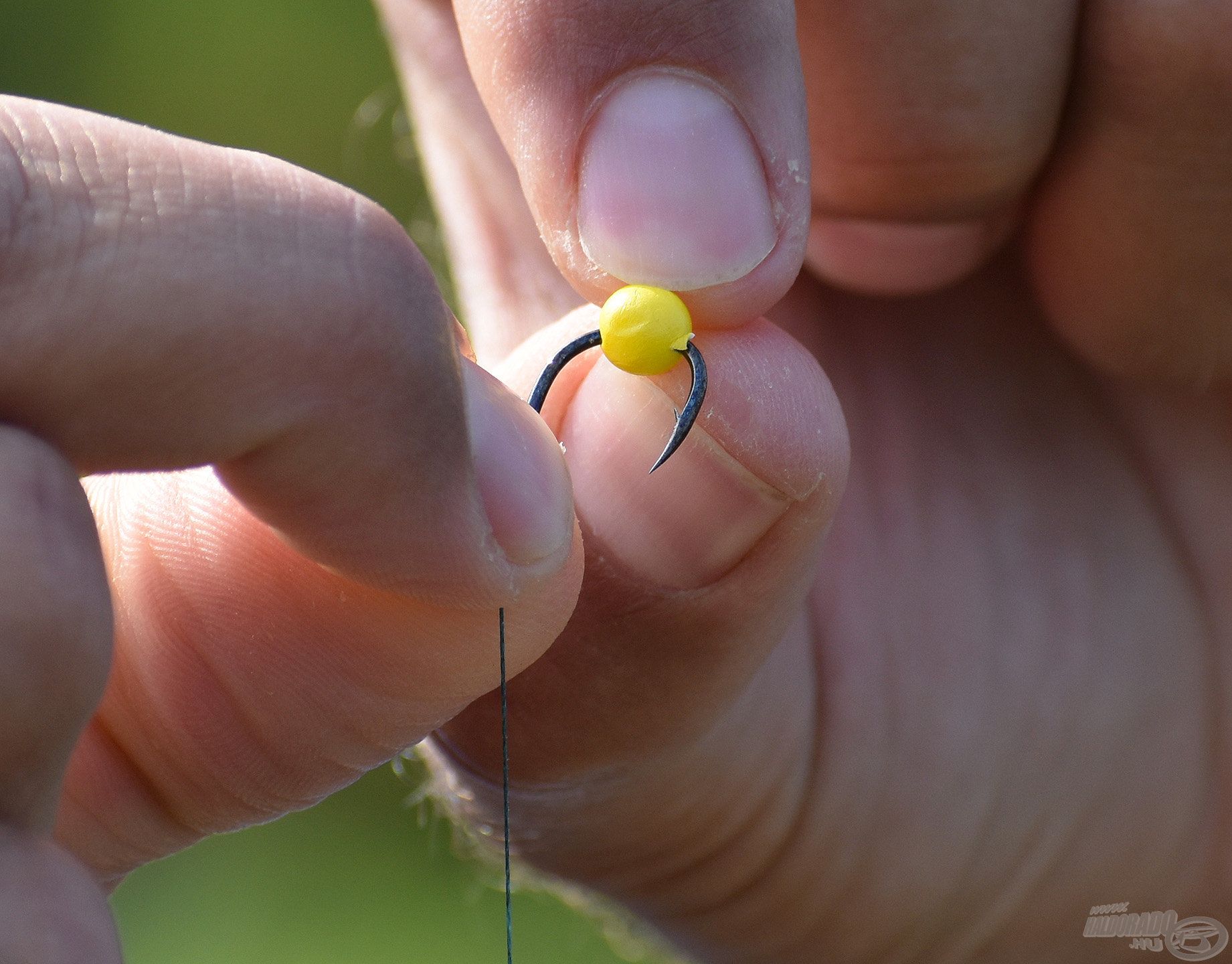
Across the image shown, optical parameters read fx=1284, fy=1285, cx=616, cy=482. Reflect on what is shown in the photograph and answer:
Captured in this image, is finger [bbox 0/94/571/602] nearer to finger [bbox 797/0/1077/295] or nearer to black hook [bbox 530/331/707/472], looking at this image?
black hook [bbox 530/331/707/472]

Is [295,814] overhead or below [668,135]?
below

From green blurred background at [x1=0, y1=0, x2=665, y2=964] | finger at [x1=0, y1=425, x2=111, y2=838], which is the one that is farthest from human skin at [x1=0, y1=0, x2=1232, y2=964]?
green blurred background at [x1=0, y1=0, x2=665, y2=964]

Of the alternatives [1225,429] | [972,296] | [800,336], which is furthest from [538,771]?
[1225,429]

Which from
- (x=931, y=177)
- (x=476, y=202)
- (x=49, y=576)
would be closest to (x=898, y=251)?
(x=931, y=177)

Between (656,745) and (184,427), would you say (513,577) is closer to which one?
(184,427)

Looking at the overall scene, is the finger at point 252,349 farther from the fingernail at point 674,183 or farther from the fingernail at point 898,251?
the fingernail at point 898,251

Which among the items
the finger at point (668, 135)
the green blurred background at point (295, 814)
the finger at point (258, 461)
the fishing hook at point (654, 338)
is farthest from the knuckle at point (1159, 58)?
the green blurred background at point (295, 814)

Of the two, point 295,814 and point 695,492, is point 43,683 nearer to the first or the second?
point 695,492
